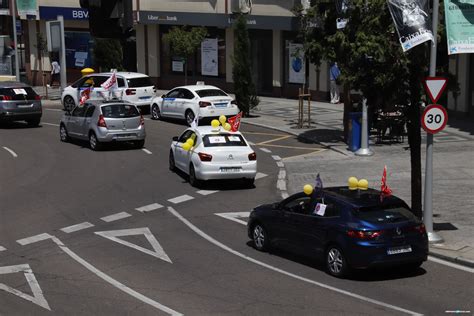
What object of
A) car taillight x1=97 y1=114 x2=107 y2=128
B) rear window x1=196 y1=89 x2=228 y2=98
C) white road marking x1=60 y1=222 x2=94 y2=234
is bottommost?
white road marking x1=60 y1=222 x2=94 y2=234

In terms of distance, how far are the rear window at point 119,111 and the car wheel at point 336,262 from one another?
14871 millimetres

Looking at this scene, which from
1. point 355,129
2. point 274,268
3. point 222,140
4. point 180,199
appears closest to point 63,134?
point 222,140

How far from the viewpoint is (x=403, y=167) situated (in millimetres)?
23984

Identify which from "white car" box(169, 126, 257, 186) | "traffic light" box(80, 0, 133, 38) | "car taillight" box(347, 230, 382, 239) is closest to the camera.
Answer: "traffic light" box(80, 0, 133, 38)

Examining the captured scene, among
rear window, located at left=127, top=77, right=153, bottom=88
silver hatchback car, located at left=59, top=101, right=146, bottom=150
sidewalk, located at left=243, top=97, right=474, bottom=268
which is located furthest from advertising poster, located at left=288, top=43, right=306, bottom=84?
silver hatchback car, located at left=59, top=101, right=146, bottom=150

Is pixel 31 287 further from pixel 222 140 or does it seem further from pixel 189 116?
pixel 189 116

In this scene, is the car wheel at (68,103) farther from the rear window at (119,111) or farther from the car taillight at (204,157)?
the car taillight at (204,157)

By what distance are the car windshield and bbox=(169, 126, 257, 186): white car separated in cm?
840

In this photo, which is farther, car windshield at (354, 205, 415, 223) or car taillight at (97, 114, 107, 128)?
car taillight at (97, 114, 107, 128)

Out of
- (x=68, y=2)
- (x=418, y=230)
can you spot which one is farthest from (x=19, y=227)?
(x=68, y=2)

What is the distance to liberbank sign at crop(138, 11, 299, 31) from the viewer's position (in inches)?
1566

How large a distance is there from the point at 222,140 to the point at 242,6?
20.3 m

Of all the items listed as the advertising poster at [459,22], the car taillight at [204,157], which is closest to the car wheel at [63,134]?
the car taillight at [204,157]

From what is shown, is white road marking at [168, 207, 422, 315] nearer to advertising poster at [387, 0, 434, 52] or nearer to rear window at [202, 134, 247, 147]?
rear window at [202, 134, 247, 147]
